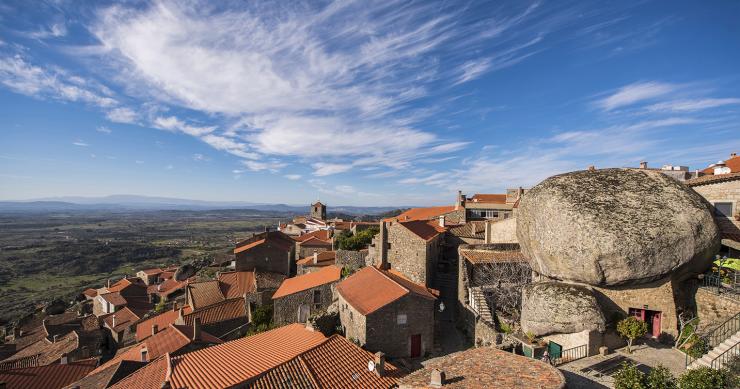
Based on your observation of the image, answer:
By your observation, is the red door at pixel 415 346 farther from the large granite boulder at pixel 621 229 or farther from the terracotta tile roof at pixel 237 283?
the terracotta tile roof at pixel 237 283

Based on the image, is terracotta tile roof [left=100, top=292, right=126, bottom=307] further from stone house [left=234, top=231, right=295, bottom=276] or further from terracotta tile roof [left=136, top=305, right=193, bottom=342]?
stone house [left=234, top=231, right=295, bottom=276]

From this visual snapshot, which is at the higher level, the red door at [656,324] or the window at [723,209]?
the window at [723,209]

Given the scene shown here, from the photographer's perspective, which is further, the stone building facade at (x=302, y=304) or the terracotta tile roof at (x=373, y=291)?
the stone building facade at (x=302, y=304)

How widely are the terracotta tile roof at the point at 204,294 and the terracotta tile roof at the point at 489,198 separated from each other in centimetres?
3759

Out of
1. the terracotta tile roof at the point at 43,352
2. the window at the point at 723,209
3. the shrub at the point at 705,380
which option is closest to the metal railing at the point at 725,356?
the shrub at the point at 705,380

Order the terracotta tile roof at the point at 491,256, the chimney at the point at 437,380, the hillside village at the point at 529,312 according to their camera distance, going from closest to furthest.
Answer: the chimney at the point at 437,380 → the hillside village at the point at 529,312 → the terracotta tile roof at the point at 491,256

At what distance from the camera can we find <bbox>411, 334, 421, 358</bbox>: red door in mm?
23375

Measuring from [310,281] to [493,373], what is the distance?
70.1 feet

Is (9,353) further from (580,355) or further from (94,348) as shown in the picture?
(580,355)

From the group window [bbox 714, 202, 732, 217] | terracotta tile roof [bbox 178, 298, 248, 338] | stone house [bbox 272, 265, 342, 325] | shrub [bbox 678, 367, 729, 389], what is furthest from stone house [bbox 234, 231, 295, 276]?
Result: window [bbox 714, 202, 732, 217]

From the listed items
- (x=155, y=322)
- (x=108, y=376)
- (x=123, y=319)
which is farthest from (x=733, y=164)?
(x=123, y=319)

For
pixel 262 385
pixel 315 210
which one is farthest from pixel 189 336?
pixel 315 210

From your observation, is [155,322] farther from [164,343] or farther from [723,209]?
[723,209]

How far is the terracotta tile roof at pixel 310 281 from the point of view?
30.5 meters
